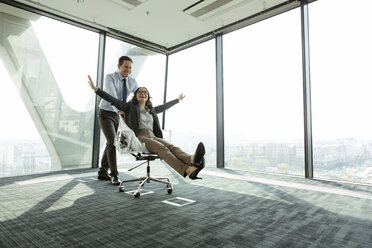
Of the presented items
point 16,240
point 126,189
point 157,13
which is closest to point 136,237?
point 16,240

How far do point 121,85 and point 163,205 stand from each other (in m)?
1.86

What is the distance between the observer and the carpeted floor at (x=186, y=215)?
131cm

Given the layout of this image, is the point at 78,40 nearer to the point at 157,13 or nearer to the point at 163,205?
the point at 157,13

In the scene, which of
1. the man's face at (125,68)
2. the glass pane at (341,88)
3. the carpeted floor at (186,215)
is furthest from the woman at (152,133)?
the glass pane at (341,88)

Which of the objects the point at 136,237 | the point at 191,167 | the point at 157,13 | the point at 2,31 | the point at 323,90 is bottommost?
the point at 136,237

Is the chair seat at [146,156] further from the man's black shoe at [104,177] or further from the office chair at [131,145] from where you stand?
the man's black shoe at [104,177]

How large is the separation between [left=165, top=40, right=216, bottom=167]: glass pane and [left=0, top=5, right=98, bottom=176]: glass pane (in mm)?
1851

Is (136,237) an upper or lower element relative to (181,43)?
lower

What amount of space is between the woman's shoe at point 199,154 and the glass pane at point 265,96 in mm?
2192

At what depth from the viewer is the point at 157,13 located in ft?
13.1

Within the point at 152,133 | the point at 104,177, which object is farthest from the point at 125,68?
Result: the point at 104,177

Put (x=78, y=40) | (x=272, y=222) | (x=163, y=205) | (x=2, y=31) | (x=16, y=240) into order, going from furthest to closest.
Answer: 1. (x=78, y=40)
2. (x=2, y=31)
3. (x=163, y=205)
4. (x=272, y=222)
5. (x=16, y=240)

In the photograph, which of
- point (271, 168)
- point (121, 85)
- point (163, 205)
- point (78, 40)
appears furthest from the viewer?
point (78, 40)

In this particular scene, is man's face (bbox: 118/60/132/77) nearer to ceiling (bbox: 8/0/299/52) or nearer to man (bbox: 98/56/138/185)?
man (bbox: 98/56/138/185)
